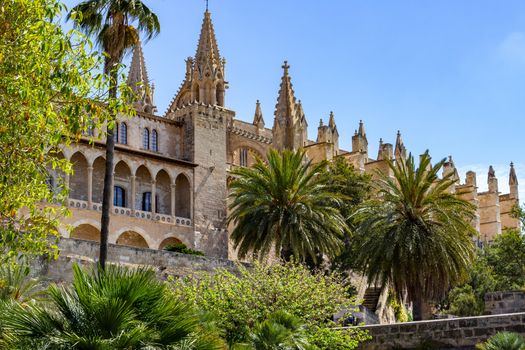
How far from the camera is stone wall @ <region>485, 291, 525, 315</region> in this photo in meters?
29.0

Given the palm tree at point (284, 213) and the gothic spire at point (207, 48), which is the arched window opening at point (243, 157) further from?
the palm tree at point (284, 213)

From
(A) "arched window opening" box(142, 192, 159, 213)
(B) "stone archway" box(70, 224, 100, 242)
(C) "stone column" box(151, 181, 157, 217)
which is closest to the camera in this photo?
(B) "stone archway" box(70, 224, 100, 242)

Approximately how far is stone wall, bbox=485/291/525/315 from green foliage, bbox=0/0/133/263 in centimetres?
1774

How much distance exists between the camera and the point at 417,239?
→ 33125 millimetres

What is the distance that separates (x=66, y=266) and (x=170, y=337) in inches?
756

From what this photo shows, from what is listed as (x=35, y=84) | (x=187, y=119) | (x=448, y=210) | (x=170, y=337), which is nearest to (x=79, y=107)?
(x=35, y=84)

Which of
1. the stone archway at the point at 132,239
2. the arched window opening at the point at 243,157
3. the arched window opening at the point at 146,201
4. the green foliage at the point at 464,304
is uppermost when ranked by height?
the arched window opening at the point at 243,157

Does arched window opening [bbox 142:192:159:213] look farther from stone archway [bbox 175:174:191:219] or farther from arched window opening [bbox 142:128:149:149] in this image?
arched window opening [bbox 142:128:149:149]

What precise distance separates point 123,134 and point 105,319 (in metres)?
40.4

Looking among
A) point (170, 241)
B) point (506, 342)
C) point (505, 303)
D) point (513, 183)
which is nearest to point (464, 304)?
point (170, 241)

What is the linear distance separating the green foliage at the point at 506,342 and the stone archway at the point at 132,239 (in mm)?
32067

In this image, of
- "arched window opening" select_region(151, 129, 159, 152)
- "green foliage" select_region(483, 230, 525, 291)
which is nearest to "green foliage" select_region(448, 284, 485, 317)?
"green foliage" select_region(483, 230, 525, 291)

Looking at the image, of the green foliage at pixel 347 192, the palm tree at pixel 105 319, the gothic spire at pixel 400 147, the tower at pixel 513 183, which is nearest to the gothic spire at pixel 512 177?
the tower at pixel 513 183

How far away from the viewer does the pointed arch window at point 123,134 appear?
172 ft
